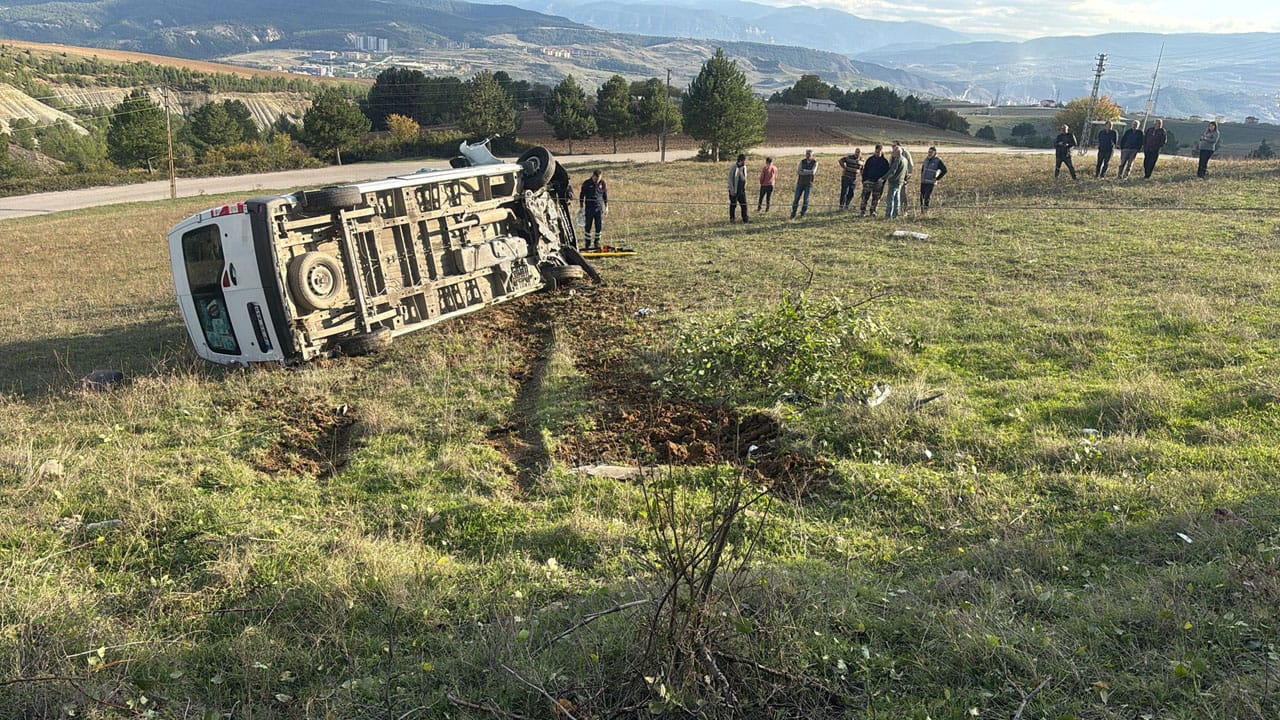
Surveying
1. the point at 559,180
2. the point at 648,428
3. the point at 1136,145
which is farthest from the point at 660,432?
the point at 1136,145

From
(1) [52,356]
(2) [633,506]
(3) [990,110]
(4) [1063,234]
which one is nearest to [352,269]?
(1) [52,356]

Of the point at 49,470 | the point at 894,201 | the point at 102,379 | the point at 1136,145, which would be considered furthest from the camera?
the point at 1136,145

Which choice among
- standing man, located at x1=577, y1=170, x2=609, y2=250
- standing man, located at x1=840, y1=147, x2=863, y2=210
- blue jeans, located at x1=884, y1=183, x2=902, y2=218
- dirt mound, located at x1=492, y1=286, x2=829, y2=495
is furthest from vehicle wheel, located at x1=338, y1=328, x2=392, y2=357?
standing man, located at x1=840, y1=147, x2=863, y2=210

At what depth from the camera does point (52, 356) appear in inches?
417

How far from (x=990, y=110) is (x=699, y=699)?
519 ft

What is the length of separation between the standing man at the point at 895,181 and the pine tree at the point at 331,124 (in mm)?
50568

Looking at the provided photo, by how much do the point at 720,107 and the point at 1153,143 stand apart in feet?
94.8

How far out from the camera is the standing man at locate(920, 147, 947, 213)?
1697cm

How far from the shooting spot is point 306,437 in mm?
7195

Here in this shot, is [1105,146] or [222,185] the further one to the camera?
[222,185]

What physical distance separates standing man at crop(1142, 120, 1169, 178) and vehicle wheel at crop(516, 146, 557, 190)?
1577cm

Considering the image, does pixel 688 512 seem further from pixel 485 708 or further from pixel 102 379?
pixel 102 379

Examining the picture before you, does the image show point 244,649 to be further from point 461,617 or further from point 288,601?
point 461,617

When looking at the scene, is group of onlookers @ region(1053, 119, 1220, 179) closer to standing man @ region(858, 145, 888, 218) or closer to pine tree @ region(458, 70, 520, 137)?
standing man @ region(858, 145, 888, 218)
